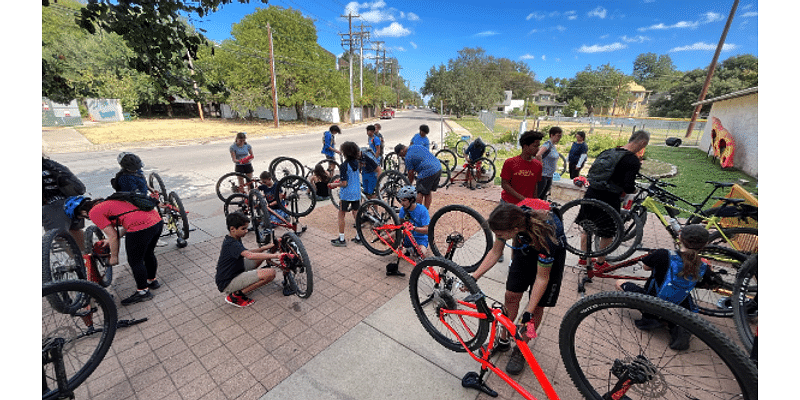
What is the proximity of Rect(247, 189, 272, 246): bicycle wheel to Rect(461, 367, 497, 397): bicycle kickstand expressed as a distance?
9.86ft

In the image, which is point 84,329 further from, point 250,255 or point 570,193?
point 570,193

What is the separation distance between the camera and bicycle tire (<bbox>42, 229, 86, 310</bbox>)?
292cm

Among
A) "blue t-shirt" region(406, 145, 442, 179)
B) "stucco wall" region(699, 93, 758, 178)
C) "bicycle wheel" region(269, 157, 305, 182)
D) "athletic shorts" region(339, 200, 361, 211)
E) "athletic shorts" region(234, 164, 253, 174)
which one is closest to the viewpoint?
"athletic shorts" region(339, 200, 361, 211)

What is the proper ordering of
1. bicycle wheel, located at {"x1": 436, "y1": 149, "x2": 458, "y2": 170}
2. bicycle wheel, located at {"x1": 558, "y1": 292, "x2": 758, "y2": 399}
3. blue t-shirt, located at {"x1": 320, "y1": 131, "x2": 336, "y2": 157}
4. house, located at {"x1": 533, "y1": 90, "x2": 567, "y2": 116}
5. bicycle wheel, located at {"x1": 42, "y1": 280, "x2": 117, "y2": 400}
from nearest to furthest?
bicycle wheel, located at {"x1": 558, "y1": 292, "x2": 758, "y2": 399}, bicycle wheel, located at {"x1": 42, "y1": 280, "x2": 117, "y2": 400}, blue t-shirt, located at {"x1": 320, "y1": 131, "x2": 336, "y2": 157}, bicycle wheel, located at {"x1": 436, "y1": 149, "x2": 458, "y2": 170}, house, located at {"x1": 533, "y1": 90, "x2": 567, "y2": 116}

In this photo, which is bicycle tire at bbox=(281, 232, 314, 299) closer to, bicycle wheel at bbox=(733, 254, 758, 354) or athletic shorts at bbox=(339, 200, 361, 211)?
athletic shorts at bbox=(339, 200, 361, 211)

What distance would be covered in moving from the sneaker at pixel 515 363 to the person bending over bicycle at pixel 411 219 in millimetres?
1678

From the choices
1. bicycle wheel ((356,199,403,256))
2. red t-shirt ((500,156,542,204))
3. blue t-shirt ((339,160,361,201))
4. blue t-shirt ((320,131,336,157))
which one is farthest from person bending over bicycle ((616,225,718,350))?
blue t-shirt ((320,131,336,157))

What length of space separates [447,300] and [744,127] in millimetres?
16400

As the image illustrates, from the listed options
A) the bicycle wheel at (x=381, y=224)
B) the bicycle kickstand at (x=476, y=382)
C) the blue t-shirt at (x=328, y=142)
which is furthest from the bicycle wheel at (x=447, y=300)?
the blue t-shirt at (x=328, y=142)

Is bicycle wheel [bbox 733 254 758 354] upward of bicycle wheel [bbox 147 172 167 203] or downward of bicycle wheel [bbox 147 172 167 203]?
downward

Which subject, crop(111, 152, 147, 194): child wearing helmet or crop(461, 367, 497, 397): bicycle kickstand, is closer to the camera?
crop(461, 367, 497, 397): bicycle kickstand

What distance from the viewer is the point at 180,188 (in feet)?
28.3
